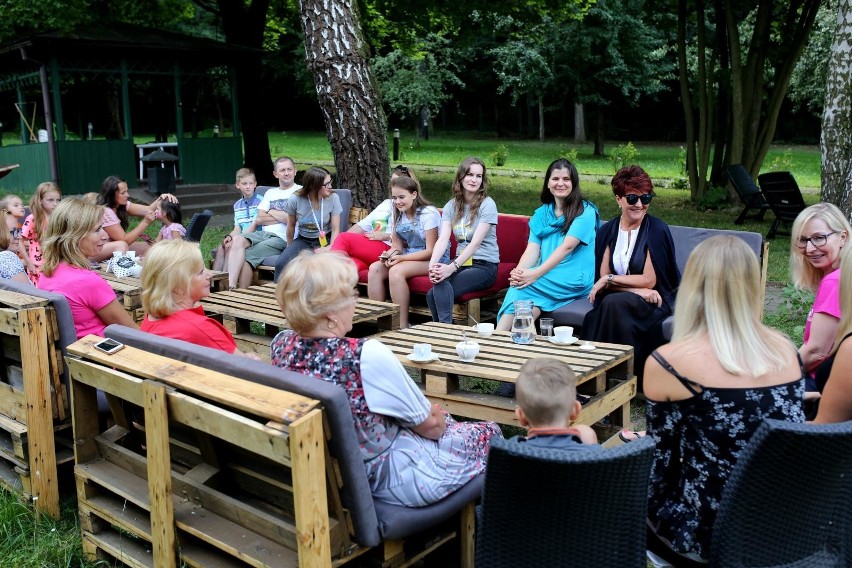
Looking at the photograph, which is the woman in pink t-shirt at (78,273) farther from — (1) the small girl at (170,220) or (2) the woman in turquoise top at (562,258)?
(1) the small girl at (170,220)

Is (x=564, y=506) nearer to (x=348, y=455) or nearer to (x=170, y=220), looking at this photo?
(x=348, y=455)

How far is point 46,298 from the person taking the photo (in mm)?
3732

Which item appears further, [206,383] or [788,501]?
[206,383]

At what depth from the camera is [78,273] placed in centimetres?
412

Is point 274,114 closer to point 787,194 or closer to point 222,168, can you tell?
point 222,168

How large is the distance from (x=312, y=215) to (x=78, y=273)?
355 cm

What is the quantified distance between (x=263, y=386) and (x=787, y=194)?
425 inches

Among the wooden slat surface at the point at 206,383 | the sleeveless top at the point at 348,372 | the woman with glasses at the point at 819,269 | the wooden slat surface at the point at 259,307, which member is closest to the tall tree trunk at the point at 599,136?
the wooden slat surface at the point at 259,307

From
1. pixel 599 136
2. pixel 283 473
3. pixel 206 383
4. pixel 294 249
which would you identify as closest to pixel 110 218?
pixel 294 249

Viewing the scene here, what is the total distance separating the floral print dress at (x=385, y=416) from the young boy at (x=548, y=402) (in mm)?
475

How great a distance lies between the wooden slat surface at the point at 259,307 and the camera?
547 cm

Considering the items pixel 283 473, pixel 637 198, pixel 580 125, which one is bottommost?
pixel 283 473

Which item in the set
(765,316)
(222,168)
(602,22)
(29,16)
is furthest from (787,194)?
(602,22)

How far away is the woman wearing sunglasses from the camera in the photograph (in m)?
5.21
